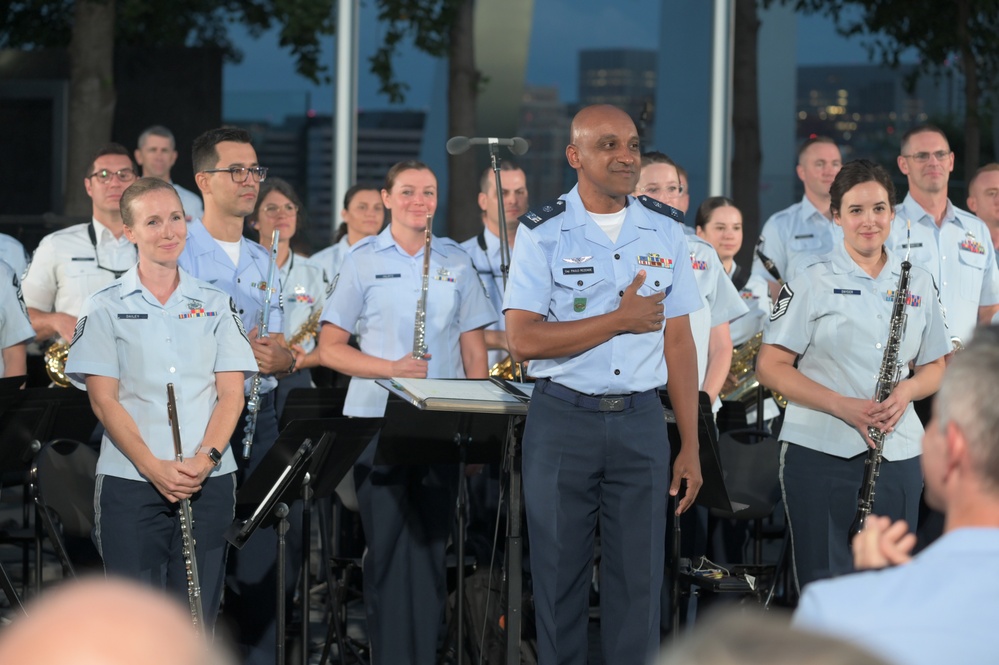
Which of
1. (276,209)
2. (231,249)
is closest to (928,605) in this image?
(231,249)

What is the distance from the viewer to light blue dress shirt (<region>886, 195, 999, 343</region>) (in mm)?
6133

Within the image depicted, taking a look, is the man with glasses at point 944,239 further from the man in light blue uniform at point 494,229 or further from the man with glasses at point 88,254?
the man with glasses at point 88,254

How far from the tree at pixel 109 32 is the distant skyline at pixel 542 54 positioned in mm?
409

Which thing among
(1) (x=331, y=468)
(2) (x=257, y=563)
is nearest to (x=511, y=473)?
(1) (x=331, y=468)

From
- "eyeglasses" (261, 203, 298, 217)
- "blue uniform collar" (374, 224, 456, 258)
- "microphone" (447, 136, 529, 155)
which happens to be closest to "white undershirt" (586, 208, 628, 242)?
"microphone" (447, 136, 529, 155)

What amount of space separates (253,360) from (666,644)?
216cm

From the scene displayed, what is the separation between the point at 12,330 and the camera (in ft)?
17.7

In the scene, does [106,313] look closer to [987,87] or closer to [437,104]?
[437,104]

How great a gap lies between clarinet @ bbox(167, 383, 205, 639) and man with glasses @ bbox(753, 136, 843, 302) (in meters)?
3.99

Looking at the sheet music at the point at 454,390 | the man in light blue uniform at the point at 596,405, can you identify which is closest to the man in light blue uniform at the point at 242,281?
the sheet music at the point at 454,390

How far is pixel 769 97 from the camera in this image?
14.1 meters

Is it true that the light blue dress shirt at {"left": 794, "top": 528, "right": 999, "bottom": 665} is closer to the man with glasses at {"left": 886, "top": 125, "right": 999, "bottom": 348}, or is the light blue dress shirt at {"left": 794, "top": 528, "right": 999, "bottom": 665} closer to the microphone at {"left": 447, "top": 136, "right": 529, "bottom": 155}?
the microphone at {"left": 447, "top": 136, "right": 529, "bottom": 155}

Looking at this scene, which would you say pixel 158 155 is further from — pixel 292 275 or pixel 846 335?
pixel 846 335

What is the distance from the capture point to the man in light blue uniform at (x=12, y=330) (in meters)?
5.38
